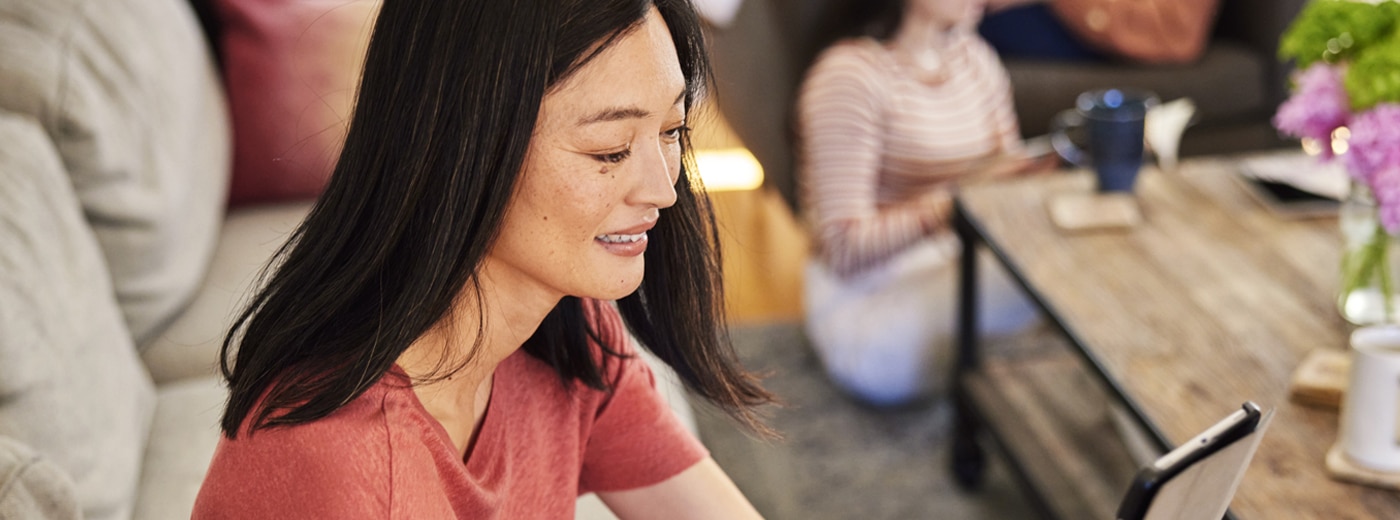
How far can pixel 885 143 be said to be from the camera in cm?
214

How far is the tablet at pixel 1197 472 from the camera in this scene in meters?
0.84

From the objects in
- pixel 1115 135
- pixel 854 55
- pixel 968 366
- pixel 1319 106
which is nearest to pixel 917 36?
pixel 854 55

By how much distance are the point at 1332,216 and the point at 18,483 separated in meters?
1.59

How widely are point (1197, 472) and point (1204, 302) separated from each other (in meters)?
0.75

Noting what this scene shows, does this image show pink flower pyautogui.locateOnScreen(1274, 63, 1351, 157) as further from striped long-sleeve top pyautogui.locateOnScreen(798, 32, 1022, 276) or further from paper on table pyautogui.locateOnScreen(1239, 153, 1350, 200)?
striped long-sleeve top pyautogui.locateOnScreen(798, 32, 1022, 276)

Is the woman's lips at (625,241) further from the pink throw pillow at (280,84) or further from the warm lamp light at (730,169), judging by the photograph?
the warm lamp light at (730,169)

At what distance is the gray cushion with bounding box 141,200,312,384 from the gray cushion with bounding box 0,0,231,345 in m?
0.04

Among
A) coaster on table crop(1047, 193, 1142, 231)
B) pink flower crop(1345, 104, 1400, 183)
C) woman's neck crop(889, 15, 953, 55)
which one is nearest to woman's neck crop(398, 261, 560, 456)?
pink flower crop(1345, 104, 1400, 183)

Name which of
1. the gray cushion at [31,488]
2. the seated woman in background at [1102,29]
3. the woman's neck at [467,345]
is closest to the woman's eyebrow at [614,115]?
the woman's neck at [467,345]

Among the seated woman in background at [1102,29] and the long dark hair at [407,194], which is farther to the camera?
the seated woman in background at [1102,29]

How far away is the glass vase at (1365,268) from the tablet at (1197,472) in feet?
2.03

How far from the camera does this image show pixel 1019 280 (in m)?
1.68

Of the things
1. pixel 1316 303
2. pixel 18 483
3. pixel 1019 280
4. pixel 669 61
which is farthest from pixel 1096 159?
pixel 18 483

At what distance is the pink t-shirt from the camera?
752mm
